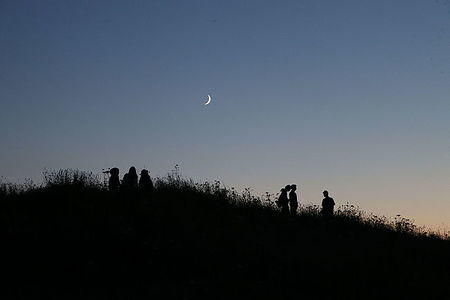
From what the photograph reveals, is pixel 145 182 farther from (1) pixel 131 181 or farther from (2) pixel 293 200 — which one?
(2) pixel 293 200

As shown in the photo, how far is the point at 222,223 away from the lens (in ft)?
57.2

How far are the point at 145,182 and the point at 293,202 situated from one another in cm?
571

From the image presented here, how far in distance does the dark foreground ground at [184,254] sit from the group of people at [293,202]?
1.55 metres

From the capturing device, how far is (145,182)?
61.6ft

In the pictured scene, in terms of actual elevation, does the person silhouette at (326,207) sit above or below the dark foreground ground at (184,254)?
above

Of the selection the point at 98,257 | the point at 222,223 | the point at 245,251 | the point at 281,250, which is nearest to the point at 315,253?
the point at 281,250

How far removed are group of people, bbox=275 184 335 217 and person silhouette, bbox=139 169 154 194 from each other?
4.90 m

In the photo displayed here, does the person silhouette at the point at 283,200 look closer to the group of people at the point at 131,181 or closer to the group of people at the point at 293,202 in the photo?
the group of people at the point at 293,202

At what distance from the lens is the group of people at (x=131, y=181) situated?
18688mm

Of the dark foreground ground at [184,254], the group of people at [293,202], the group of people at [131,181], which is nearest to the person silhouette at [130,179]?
the group of people at [131,181]

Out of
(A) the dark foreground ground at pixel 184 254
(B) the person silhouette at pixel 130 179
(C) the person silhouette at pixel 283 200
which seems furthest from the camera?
(C) the person silhouette at pixel 283 200

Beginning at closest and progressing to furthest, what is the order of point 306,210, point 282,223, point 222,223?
point 222,223
point 282,223
point 306,210

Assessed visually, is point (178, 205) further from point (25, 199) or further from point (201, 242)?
point (25, 199)

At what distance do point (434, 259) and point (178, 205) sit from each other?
25.9ft
